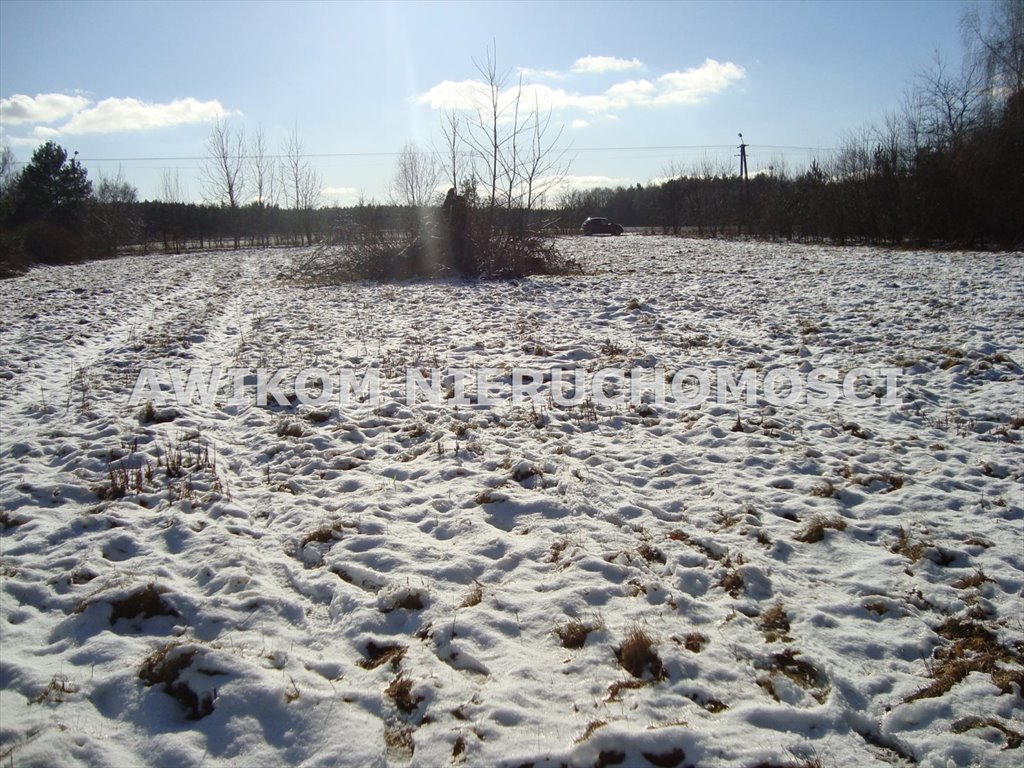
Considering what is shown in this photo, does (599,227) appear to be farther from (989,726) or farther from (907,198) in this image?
(989,726)

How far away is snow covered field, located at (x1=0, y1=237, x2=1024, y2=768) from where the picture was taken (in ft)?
8.46

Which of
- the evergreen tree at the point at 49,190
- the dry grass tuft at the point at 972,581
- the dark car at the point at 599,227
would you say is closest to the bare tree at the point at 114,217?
the evergreen tree at the point at 49,190

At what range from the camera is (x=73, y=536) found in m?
4.08

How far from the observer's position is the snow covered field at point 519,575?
2580 mm

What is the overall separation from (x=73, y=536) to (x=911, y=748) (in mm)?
4709

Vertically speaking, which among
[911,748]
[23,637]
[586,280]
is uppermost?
[586,280]

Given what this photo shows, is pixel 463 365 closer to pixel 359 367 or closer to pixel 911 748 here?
pixel 359 367

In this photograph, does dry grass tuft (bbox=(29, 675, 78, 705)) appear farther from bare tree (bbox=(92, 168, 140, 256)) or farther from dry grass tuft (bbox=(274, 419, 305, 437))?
bare tree (bbox=(92, 168, 140, 256))

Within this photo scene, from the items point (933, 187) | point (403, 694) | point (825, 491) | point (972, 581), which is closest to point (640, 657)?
point (403, 694)

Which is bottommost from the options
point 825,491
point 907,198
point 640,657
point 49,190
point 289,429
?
point 640,657

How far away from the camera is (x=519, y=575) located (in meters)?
3.68

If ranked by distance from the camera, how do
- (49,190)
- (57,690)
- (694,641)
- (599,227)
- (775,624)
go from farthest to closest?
(599,227) → (49,190) → (775,624) → (694,641) → (57,690)

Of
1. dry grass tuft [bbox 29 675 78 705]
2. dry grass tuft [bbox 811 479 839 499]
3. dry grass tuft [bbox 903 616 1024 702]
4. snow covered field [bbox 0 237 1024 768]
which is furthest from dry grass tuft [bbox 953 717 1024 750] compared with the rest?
dry grass tuft [bbox 29 675 78 705]

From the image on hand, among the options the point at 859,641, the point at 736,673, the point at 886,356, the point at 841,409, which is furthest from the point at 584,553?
the point at 886,356
